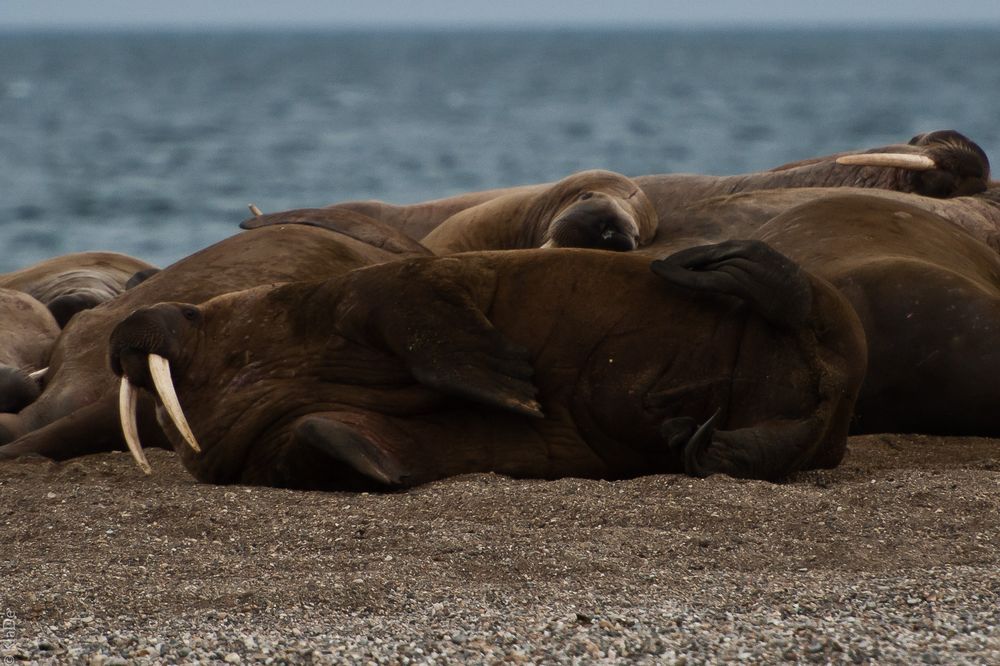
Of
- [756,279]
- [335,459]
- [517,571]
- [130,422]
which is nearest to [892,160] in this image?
[756,279]

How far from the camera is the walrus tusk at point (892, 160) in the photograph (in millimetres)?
8219

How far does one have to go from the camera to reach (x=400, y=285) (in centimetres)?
530

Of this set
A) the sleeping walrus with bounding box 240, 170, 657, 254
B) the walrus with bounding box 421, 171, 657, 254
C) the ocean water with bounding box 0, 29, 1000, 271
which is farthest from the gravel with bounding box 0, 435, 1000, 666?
the ocean water with bounding box 0, 29, 1000, 271

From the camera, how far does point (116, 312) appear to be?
6867 mm

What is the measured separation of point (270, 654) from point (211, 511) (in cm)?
137

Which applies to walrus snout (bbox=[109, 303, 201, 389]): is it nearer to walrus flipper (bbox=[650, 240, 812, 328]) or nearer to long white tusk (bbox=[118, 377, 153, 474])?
long white tusk (bbox=[118, 377, 153, 474])

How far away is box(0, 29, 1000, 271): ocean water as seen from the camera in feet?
85.8

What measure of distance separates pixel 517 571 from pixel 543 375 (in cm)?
131

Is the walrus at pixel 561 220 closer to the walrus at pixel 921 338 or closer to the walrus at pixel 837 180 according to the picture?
the walrus at pixel 837 180

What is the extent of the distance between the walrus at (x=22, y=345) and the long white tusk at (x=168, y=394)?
5.02ft

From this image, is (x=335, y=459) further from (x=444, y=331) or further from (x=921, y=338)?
(x=921, y=338)

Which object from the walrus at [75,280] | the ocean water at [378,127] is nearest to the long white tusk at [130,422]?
the walrus at [75,280]

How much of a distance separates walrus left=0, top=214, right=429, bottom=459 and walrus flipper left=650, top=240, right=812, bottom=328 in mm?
2057

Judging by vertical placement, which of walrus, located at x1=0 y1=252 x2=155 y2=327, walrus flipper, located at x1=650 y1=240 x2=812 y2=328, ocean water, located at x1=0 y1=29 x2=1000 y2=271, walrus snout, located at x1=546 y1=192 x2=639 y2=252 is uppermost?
walrus flipper, located at x1=650 y1=240 x2=812 y2=328
